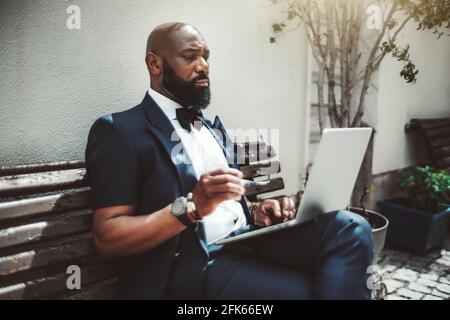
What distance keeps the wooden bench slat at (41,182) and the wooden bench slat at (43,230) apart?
164 millimetres

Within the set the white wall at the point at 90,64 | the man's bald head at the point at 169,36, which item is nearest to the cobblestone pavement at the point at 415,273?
the white wall at the point at 90,64

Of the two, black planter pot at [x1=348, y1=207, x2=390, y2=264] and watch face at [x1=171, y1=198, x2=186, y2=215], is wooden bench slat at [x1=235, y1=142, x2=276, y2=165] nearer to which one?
black planter pot at [x1=348, y1=207, x2=390, y2=264]

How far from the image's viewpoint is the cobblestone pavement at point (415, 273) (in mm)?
3332

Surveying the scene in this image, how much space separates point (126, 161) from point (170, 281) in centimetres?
59

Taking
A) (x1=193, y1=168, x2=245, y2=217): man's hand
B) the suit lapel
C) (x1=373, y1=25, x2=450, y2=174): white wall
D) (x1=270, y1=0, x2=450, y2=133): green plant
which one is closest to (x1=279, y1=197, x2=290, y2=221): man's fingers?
the suit lapel

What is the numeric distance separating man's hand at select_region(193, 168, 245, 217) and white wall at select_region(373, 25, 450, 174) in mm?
4141

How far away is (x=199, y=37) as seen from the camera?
2.18 metres

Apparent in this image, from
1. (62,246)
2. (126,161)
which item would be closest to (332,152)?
(126,161)

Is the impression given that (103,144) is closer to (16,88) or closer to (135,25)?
(16,88)

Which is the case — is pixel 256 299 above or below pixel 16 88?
below

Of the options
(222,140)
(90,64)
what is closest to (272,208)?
(222,140)

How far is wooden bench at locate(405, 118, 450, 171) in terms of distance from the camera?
530cm
